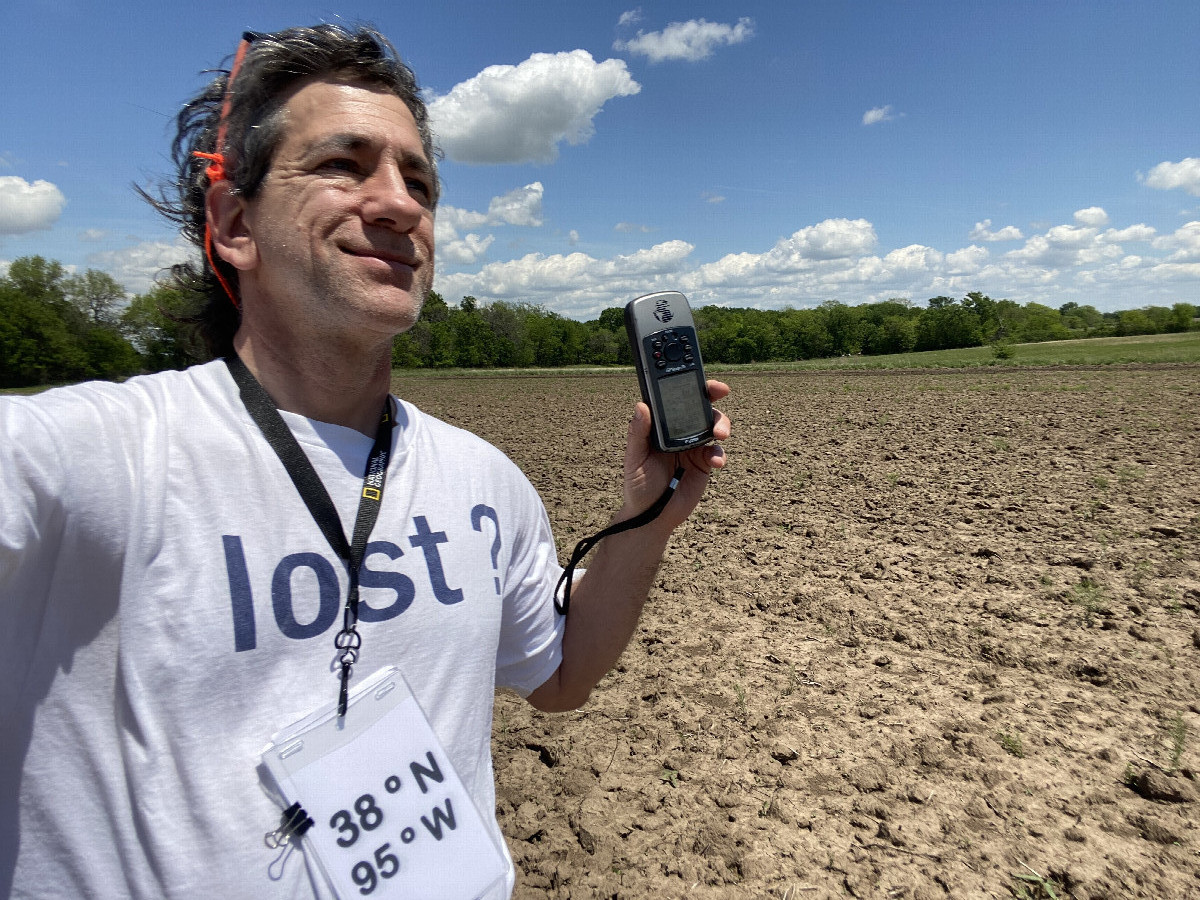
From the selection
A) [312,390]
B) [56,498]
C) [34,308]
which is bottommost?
[56,498]

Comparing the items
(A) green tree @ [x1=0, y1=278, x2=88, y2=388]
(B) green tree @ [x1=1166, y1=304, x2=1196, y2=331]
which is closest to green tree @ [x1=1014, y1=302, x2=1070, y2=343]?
(B) green tree @ [x1=1166, y1=304, x2=1196, y2=331]

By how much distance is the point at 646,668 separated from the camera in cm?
557

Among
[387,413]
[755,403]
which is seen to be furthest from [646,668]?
[755,403]

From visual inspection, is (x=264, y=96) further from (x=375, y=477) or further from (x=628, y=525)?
(x=628, y=525)

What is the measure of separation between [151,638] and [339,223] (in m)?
0.91

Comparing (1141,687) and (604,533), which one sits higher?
(604,533)

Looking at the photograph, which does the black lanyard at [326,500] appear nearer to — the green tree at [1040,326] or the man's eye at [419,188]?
the man's eye at [419,188]

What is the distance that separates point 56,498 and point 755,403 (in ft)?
86.1

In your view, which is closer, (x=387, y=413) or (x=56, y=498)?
(x=56, y=498)

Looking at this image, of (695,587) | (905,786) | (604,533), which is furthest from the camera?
(695,587)

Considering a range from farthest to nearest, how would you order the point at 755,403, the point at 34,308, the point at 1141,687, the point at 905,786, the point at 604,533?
the point at 34,308 → the point at 755,403 → the point at 1141,687 → the point at 905,786 → the point at 604,533

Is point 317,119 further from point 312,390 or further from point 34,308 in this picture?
point 34,308

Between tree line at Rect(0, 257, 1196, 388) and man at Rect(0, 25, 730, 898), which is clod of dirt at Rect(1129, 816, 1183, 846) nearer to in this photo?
→ man at Rect(0, 25, 730, 898)

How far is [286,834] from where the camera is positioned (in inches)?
47.3
